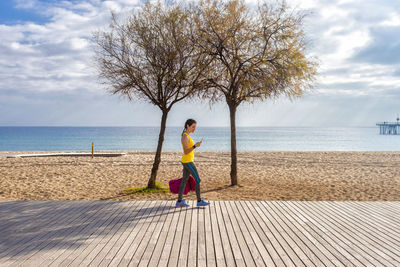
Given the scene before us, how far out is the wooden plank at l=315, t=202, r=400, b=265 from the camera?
4.31 metres

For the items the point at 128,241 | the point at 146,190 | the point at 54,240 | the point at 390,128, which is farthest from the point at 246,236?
the point at 390,128

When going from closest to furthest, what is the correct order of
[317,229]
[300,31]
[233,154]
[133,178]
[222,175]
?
[317,229] < [300,31] < [233,154] < [133,178] < [222,175]

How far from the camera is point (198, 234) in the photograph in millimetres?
4992

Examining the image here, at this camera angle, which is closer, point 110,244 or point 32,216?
point 110,244

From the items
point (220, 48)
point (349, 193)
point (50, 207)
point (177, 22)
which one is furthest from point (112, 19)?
point (349, 193)

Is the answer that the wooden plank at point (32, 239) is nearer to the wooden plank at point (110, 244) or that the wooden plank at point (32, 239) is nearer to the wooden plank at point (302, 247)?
the wooden plank at point (110, 244)

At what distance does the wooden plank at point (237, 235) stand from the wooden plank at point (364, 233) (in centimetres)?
173

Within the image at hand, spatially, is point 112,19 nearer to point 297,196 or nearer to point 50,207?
point 50,207

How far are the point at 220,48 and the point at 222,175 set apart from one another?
6.42 meters

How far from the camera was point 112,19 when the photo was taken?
32.4 ft

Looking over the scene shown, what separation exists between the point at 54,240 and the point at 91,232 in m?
0.58

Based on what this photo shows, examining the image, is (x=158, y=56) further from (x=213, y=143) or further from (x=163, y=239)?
(x=213, y=143)

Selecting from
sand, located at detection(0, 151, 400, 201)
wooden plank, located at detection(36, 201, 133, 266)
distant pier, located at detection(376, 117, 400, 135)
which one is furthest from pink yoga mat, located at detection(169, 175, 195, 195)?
distant pier, located at detection(376, 117, 400, 135)

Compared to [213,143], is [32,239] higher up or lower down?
higher up
